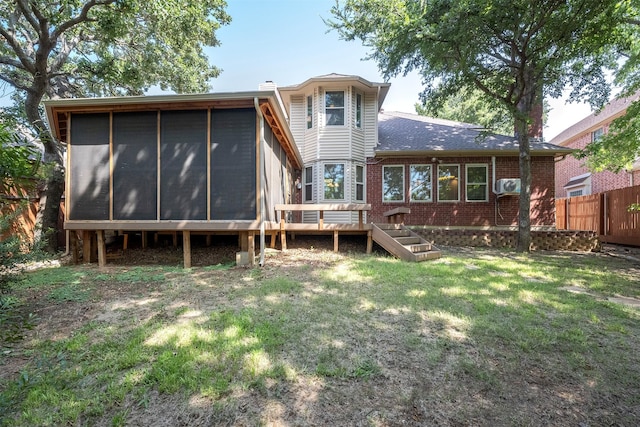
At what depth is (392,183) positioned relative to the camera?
1125 cm

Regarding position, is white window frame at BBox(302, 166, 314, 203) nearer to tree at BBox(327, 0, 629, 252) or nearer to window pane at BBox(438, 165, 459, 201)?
tree at BBox(327, 0, 629, 252)

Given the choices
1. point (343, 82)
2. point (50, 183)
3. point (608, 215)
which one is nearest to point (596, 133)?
point (608, 215)

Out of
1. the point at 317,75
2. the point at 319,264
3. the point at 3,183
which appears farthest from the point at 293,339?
the point at 317,75

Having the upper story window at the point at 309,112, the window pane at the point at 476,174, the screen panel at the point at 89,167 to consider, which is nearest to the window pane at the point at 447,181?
the window pane at the point at 476,174

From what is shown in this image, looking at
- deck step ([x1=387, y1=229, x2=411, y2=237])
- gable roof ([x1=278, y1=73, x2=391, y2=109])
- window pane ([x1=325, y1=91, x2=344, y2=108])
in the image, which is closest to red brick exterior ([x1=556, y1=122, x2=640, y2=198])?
gable roof ([x1=278, y1=73, x2=391, y2=109])

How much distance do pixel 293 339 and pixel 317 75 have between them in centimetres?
1030

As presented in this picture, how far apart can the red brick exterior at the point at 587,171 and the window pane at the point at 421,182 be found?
7.24 m

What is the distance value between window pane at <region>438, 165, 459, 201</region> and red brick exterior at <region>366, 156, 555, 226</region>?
0.58ft

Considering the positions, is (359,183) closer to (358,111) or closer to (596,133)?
(358,111)

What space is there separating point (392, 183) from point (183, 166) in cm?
780

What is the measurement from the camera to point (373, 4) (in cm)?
848

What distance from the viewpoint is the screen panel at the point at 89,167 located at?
6.18 metres

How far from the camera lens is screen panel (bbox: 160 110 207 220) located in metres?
5.97

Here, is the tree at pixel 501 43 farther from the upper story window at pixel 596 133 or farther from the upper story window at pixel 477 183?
the upper story window at pixel 596 133
